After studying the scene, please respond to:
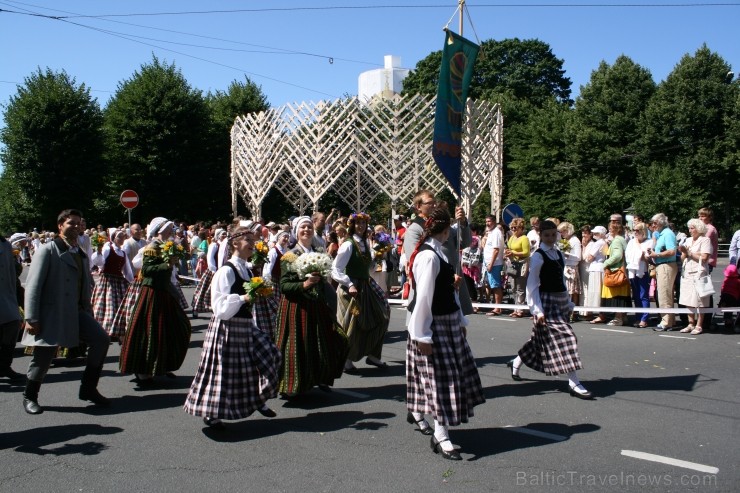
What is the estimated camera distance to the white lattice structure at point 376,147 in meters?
22.0

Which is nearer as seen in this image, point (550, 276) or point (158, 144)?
point (550, 276)

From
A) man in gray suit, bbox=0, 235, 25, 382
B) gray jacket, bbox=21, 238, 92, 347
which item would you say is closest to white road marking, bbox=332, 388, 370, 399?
gray jacket, bbox=21, 238, 92, 347

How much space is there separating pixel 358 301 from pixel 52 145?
3027cm

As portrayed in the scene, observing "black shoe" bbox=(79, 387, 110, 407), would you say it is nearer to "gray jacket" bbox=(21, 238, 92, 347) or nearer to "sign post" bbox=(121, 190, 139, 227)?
"gray jacket" bbox=(21, 238, 92, 347)

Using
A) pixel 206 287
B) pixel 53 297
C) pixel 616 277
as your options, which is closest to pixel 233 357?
pixel 53 297

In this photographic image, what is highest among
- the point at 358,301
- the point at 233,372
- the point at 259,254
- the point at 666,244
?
the point at 666,244

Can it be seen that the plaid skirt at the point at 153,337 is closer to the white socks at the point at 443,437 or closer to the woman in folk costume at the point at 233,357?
the woman in folk costume at the point at 233,357

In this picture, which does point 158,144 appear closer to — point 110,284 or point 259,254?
point 110,284

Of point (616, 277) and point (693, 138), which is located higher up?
point (693, 138)

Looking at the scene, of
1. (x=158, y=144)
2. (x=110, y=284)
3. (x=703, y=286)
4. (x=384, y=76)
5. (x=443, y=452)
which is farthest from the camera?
(x=384, y=76)

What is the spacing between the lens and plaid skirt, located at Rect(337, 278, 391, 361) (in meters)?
8.22

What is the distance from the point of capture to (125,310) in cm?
878

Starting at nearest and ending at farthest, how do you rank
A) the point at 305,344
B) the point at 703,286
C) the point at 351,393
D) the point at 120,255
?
the point at 305,344 < the point at 351,393 < the point at 120,255 < the point at 703,286

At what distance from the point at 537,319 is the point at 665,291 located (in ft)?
17.6
